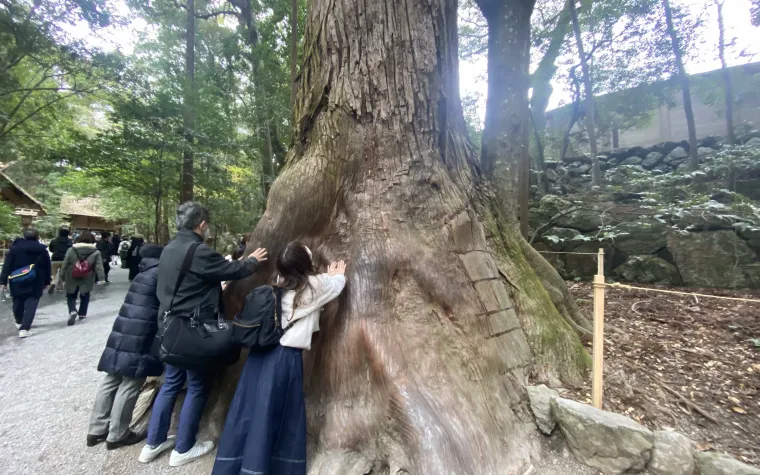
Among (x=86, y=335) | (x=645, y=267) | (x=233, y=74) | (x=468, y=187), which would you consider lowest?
(x=86, y=335)

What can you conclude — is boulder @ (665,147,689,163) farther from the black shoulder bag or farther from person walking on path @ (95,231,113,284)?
person walking on path @ (95,231,113,284)

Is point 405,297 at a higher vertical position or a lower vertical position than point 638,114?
lower

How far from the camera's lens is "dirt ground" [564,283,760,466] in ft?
7.38

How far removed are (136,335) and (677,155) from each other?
13471mm

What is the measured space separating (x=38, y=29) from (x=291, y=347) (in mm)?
10942

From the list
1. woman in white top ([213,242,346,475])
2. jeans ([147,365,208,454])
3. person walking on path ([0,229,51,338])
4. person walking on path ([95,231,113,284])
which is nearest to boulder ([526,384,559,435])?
woman in white top ([213,242,346,475])

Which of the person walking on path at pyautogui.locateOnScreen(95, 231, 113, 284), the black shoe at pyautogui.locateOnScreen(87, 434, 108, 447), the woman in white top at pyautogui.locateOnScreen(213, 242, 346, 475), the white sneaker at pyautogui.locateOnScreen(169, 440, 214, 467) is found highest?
the person walking on path at pyautogui.locateOnScreen(95, 231, 113, 284)

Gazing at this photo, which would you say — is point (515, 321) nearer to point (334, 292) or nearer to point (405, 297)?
point (405, 297)

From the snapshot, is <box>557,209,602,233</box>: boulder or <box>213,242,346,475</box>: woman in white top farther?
<box>557,209,602,233</box>: boulder

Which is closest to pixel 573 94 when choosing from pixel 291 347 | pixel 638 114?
pixel 638 114

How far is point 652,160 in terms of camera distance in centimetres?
1032

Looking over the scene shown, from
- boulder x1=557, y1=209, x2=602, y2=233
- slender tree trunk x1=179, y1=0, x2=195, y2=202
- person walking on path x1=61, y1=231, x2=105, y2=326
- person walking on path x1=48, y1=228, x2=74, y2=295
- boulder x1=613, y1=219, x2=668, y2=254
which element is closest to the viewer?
person walking on path x1=61, y1=231, x2=105, y2=326

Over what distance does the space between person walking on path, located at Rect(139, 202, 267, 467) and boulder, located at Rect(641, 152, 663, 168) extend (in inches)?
480

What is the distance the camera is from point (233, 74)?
11758 millimetres
